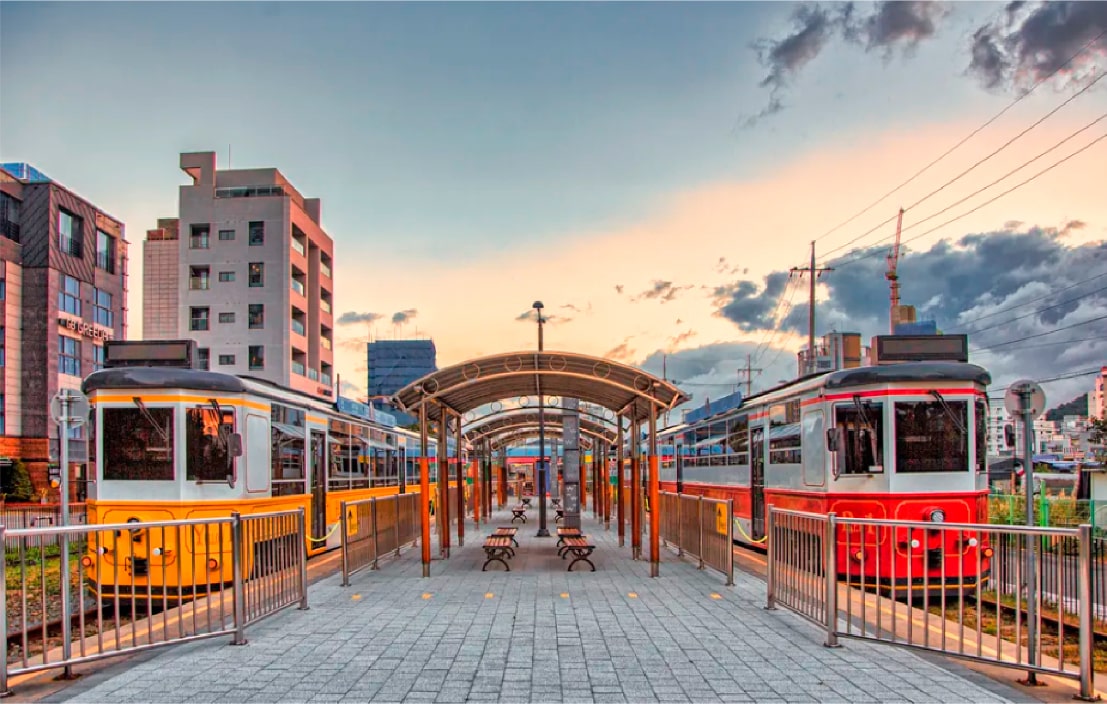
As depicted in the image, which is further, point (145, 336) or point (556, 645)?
point (145, 336)

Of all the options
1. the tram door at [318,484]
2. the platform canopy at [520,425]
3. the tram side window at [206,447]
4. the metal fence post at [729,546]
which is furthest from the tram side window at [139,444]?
the platform canopy at [520,425]

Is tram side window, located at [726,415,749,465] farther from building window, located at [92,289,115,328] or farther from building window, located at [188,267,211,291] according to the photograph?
building window, located at [92,289,115,328]

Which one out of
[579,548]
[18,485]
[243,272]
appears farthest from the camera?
[243,272]

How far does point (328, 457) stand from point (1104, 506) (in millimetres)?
16390

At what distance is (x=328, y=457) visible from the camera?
53.8ft

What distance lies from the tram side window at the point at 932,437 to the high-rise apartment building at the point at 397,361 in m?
138

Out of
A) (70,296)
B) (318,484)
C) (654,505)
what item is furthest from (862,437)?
(70,296)

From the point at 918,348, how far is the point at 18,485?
43852mm

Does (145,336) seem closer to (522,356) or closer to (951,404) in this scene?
(522,356)

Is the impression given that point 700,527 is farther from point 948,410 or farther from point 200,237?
point 200,237

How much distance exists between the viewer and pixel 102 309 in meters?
53.5

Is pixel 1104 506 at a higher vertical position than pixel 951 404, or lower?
lower

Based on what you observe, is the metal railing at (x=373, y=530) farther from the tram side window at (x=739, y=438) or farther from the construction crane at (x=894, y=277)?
the construction crane at (x=894, y=277)

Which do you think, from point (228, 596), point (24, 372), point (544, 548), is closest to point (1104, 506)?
point (544, 548)
